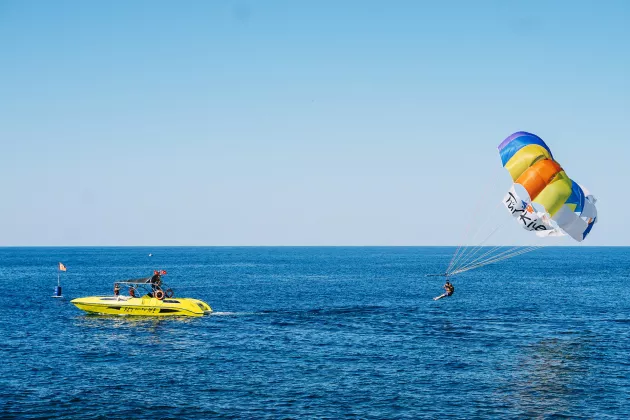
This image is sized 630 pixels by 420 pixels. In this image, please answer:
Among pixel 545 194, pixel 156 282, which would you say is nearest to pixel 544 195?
pixel 545 194

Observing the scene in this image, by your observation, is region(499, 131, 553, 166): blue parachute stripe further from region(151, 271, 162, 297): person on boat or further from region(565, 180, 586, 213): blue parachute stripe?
region(151, 271, 162, 297): person on boat

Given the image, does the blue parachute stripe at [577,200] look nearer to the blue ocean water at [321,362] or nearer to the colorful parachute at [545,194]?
the colorful parachute at [545,194]

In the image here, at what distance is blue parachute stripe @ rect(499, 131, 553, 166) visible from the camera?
166 ft

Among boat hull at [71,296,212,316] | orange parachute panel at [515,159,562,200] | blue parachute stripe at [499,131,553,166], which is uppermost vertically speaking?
blue parachute stripe at [499,131,553,166]

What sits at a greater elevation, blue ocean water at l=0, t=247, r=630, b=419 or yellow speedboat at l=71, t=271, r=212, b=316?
yellow speedboat at l=71, t=271, r=212, b=316

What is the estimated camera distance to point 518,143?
5097cm

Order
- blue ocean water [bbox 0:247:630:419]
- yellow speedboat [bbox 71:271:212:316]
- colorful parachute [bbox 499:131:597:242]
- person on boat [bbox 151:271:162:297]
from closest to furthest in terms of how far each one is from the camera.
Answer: blue ocean water [bbox 0:247:630:419] → colorful parachute [bbox 499:131:597:242] → person on boat [bbox 151:271:162:297] → yellow speedboat [bbox 71:271:212:316]

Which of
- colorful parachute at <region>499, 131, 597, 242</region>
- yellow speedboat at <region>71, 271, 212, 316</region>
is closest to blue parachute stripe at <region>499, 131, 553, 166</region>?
colorful parachute at <region>499, 131, 597, 242</region>

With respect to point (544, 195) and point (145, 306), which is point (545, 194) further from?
point (145, 306)

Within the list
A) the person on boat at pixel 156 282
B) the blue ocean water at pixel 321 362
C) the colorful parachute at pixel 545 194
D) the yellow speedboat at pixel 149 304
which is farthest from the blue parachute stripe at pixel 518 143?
the person on boat at pixel 156 282

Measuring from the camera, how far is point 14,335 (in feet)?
200

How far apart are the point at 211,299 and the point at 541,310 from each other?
4849 centimetres

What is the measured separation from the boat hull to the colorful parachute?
3789cm

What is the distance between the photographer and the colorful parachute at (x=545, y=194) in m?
48.7
